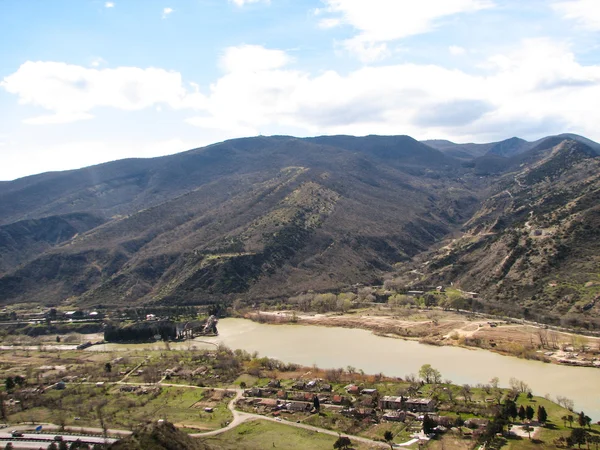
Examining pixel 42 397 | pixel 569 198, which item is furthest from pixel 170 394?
pixel 569 198

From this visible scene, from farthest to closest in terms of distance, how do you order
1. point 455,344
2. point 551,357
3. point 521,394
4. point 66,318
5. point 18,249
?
point 18,249 < point 66,318 < point 455,344 < point 551,357 < point 521,394

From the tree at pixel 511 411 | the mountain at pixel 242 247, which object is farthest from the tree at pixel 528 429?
the mountain at pixel 242 247

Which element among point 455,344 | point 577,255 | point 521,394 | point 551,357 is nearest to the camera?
point 521,394

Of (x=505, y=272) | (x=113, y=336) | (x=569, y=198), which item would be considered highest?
(x=569, y=198)

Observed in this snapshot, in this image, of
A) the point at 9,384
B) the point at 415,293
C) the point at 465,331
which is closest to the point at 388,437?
the point at 465,331

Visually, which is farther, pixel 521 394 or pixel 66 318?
pixel 66 318

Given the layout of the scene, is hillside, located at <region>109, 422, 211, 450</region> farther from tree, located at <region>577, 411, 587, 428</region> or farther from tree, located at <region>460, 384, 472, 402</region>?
tree, located at <region>577, 411, 587, 428</region>

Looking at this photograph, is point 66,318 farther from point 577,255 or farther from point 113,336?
point 577,255
